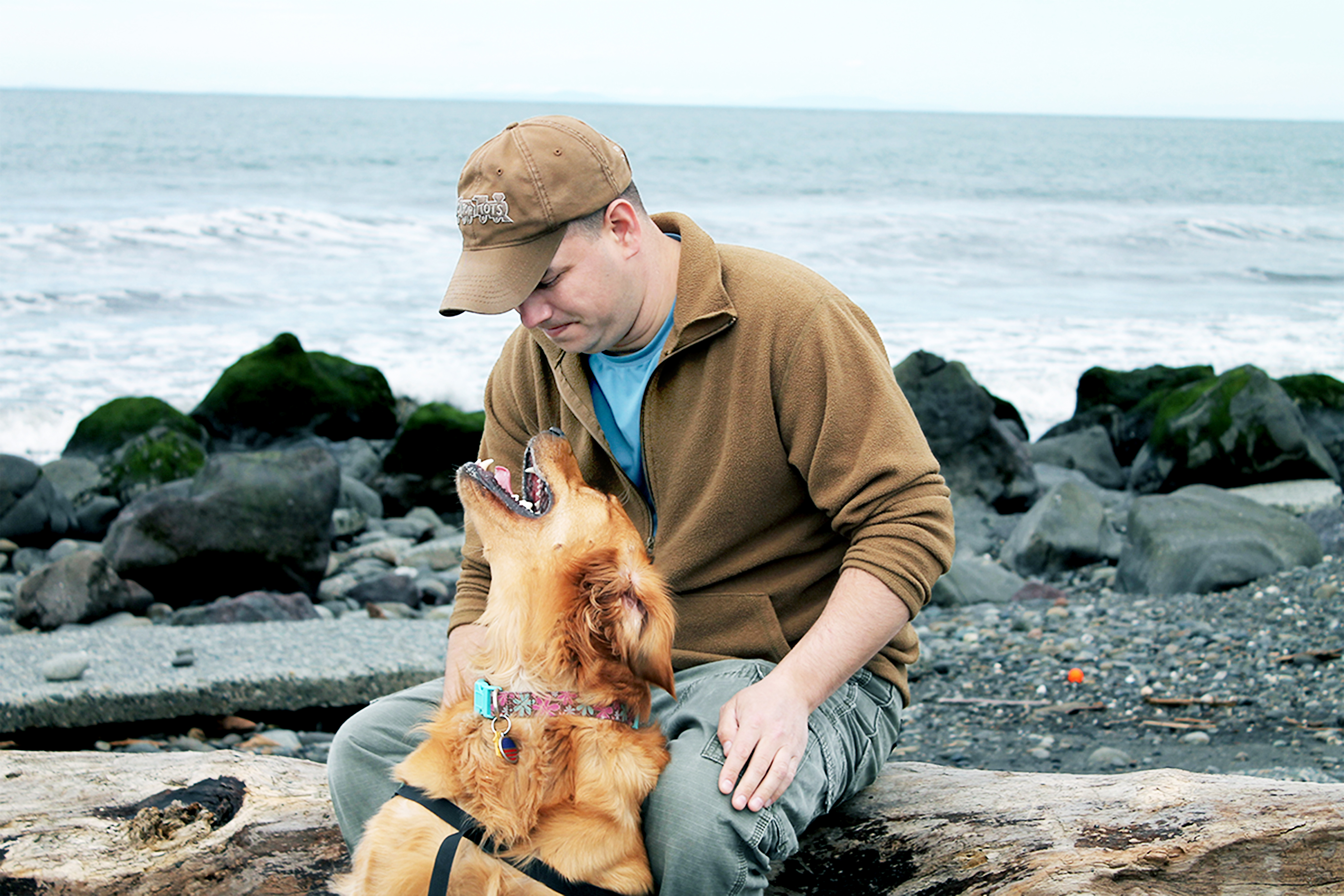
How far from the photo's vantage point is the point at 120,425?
33.2 feet

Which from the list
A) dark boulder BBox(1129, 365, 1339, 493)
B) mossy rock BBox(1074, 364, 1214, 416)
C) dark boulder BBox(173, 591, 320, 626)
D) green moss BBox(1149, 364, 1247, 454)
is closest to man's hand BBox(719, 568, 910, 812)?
dark boulder BBox(173, 591, 320, 626)

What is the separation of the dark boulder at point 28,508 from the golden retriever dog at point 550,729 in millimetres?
7056

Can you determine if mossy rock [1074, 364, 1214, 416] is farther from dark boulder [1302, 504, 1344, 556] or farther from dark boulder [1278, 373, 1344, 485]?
dark boulder [1302, 504, 1344, 556]

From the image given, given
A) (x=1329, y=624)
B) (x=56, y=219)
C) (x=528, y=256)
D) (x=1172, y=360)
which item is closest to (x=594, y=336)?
(x=528, y=256)

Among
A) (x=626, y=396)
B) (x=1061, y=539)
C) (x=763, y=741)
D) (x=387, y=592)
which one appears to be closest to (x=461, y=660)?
(x=626, y=396)

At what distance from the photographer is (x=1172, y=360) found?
16.0 metres

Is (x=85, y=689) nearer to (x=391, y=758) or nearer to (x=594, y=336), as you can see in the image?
(x=391, y=758)

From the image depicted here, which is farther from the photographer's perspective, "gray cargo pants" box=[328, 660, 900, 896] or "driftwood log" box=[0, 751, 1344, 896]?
"driftwood log" box=[0, 751, 1344, 896]

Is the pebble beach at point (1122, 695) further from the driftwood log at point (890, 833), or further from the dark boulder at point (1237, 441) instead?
the dark boulder at point (1237, 441)

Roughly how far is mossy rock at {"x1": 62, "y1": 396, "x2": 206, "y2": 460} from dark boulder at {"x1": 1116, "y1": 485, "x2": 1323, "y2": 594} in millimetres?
7927

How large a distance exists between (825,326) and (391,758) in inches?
65.4

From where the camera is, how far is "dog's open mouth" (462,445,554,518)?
9.15 feet

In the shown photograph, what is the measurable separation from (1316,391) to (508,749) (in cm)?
1096

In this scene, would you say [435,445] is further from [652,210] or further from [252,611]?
[652,210]
